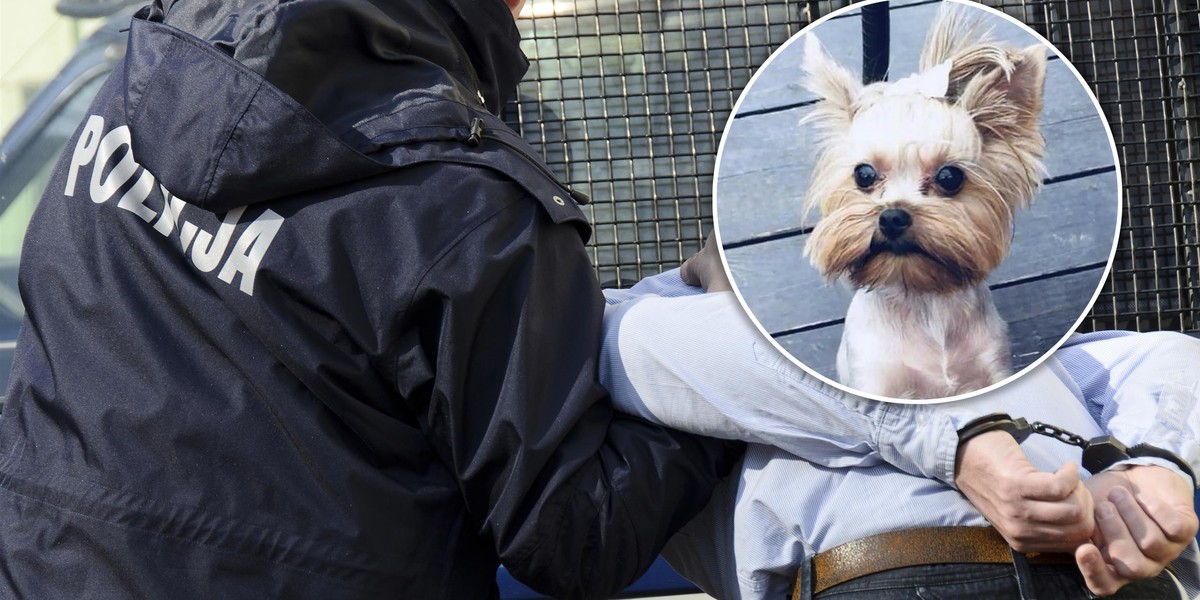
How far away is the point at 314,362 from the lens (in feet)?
3.48

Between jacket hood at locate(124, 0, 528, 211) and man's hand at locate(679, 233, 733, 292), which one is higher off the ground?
jacket hood at locate(124, 0, 528, 211)

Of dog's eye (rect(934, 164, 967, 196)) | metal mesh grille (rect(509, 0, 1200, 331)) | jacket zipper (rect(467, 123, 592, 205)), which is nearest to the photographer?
dog's eye (rect(934, 164, 967, 196))

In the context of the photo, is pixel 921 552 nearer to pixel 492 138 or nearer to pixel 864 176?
pixel 864 176

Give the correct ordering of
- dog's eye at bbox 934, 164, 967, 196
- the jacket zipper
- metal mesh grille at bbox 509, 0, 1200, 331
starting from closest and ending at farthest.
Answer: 1. dog's eye at bbox 934, 164, 967, 196
2. the jacket zipper
3. metal mesh grille at bbox 509, 0, 1200, 331

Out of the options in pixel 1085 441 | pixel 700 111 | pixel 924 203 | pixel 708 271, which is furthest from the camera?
pixel 700 111

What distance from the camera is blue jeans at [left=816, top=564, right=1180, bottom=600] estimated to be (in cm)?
106

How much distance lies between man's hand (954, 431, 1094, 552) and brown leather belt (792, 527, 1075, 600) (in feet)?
0.06

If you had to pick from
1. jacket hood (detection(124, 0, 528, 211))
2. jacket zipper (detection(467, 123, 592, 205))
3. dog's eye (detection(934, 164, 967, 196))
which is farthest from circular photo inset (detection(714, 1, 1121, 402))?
jacket hood (detection(124, 0, 528, 211))

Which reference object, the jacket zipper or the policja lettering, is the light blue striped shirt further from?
the policja lettering

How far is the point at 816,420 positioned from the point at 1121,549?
0.30 metres

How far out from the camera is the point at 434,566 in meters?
1.12

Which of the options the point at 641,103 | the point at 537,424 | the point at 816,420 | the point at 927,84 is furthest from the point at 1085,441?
the point at 641,103

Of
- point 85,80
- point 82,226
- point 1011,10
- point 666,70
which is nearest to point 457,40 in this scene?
point 82,226

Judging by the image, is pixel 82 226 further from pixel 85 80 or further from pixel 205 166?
pixel 85 80
